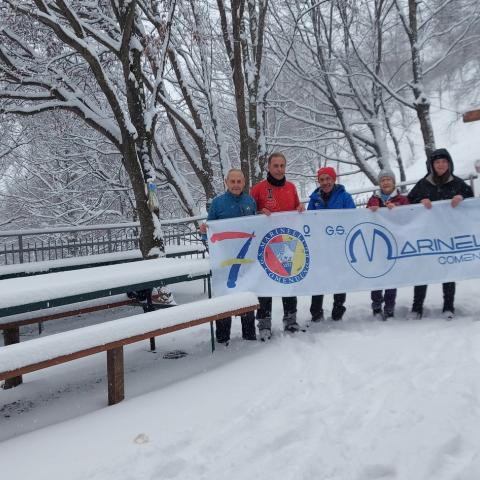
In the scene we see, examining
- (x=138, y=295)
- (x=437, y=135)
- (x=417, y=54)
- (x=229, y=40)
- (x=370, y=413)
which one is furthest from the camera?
(x=437, y=135)

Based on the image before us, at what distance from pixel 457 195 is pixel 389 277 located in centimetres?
126

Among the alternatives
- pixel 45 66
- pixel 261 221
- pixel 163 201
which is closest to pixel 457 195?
pixel 261 221

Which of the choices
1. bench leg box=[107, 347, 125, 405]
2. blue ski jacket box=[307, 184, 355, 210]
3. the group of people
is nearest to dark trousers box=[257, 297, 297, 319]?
the group of people

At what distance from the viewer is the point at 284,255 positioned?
5570 mm

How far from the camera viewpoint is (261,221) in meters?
5.49

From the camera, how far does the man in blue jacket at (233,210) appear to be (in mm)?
5273

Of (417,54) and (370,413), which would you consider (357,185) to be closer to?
(417,54)

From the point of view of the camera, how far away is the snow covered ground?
9.07ft

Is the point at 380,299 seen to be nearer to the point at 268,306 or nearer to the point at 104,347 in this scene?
the point at 268,306

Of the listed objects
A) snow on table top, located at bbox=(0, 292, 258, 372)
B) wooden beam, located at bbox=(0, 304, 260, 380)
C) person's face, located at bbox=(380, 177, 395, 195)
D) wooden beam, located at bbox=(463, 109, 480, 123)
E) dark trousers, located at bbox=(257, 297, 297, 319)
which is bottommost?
dark trousers, located at bbox=(257, 297, 297, 319)

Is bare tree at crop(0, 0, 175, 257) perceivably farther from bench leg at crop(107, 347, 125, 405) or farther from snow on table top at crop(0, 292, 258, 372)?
bench leg at crop(107, 347, 125, 405)

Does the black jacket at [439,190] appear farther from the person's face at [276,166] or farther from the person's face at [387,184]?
the person's face at [276,166]

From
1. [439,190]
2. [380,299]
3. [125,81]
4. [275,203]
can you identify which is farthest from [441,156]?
[125,81]

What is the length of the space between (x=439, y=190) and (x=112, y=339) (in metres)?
4.22
